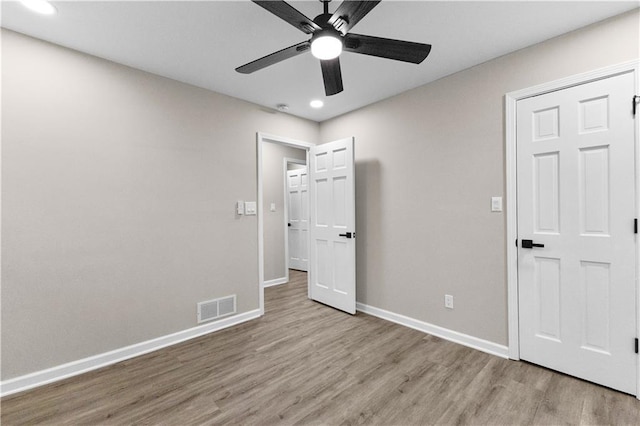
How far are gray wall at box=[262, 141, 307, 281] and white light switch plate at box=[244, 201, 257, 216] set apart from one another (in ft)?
4.70

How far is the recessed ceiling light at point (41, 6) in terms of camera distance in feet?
5.73

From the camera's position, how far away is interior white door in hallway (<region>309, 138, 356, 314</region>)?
11.1 ft

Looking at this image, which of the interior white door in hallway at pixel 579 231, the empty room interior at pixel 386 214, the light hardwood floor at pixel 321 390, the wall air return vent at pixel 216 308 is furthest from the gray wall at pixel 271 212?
the interior white door in hallway at pixel 579 231

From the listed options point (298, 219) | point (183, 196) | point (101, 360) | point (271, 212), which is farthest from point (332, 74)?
point (298, 219)

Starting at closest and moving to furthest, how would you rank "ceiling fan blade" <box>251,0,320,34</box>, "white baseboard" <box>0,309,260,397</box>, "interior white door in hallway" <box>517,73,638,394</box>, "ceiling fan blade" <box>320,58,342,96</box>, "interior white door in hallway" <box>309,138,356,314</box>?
"ceiling fan blade" <box>251,0,320,34</box> < "ceiling fan blade" <box>320,58,342,96</box> < "interior white door in hallway" <box>517,73,638,394</box> < "white baseboard" <box>0,309,260,397</box> < "interior white door in hallway" <box>309,138,356,314</box>

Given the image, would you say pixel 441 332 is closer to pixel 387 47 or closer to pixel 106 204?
pixel 387 47

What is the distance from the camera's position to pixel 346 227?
3426 millimetres

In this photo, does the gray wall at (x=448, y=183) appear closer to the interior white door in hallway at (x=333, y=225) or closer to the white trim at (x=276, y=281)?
the interior white door in hallway at (x=333, y=225)

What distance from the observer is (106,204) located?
94.1 inches

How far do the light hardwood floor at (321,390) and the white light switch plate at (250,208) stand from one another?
4.51 ft

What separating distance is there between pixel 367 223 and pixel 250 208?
1.45m

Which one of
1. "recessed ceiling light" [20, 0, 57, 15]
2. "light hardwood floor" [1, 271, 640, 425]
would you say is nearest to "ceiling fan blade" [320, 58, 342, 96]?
"recessed ceiling light" [20, 0, 57, 15]

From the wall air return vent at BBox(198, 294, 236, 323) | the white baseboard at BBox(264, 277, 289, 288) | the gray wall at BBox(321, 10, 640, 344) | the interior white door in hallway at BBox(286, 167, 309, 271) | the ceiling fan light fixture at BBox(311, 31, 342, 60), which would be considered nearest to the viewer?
the ceiling fan light fixture at BBox(311, 31, 342, 60)

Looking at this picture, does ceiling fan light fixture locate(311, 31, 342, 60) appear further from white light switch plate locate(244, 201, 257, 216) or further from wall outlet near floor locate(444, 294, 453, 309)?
wall outlet near floor locate(444, 294, 453, 309)
